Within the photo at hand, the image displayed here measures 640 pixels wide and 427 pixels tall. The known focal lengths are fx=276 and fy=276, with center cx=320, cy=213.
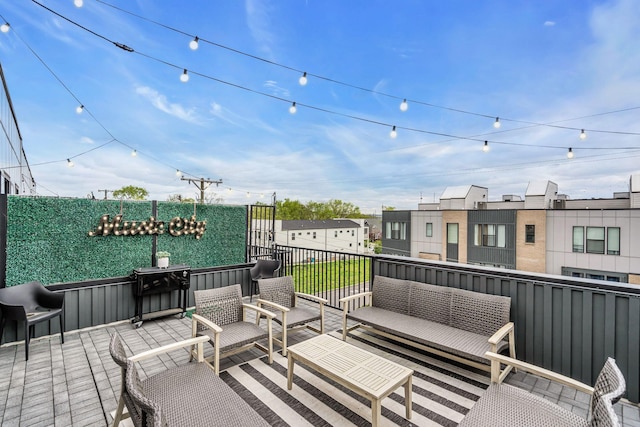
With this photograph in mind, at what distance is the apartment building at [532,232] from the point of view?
10.1 meters

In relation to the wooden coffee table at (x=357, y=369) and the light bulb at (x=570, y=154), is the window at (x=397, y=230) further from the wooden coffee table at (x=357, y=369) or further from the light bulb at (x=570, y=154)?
the wooden coffee table at (x=357, y=369)

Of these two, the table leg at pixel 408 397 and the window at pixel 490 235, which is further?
the window at pixel 490 235

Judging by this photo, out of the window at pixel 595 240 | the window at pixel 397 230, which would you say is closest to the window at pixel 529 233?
the window at pixel 595 240

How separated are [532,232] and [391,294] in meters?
11.6

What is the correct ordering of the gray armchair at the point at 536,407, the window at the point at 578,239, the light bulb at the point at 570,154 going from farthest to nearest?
1. the window at the point at 578,239
2. the light bulb at the point at 570,154
3. the gray armchair at the point at 536,407

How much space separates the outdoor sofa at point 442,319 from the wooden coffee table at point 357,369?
796 millimetres

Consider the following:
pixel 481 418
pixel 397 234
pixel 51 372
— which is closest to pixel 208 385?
pixel 481 418

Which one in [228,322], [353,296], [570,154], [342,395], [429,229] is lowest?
[342,395]

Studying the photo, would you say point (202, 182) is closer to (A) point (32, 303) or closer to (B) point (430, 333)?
(A) point (32, 303)

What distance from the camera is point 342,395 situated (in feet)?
8.36

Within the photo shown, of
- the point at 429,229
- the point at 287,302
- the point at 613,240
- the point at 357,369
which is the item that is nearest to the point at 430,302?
the point at 357,369

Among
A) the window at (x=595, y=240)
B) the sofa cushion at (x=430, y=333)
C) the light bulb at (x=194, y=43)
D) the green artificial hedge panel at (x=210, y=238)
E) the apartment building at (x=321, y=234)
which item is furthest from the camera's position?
the apartment building at (x=321, y=234)

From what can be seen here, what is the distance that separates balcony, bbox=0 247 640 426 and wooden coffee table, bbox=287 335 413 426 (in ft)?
1.08

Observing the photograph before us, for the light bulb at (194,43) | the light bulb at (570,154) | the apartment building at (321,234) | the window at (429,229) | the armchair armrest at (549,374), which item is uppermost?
the light bulb at (194,43)
